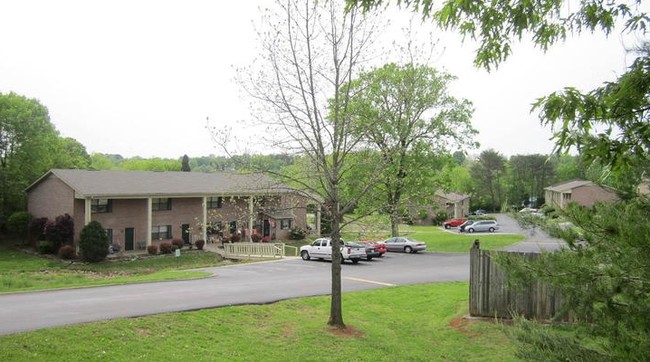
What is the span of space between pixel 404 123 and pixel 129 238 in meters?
28.8

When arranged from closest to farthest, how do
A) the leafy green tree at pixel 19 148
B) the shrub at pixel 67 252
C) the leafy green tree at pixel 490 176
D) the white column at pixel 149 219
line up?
the shrub at pixel 67 252, the white column at pixel 149 219, the leafy green tree at pixel 19 148, the leafy green tree at pixel 490 176

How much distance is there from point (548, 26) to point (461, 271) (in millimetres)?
21076

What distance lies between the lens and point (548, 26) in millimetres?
6438

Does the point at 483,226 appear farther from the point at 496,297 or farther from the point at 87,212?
the point at 496,297

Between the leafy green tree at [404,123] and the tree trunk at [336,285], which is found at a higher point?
the leafy green tree at [404,123]

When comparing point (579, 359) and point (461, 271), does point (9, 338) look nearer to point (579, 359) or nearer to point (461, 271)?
point (579, 359)

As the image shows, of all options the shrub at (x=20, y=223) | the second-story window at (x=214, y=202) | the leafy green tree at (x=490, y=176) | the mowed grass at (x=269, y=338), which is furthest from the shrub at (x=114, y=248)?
the leafy green tree at (x=490, y=176)

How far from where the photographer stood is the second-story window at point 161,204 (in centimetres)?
4134

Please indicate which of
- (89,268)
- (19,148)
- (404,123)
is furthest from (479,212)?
(404,123)

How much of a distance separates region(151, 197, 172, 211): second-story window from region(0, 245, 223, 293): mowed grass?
4883 millimetres

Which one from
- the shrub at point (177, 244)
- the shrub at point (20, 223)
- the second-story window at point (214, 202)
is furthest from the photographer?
A: the second-story window at point (214, 202)

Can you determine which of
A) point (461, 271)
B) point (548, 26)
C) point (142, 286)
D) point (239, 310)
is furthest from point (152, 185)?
point (548, 26)

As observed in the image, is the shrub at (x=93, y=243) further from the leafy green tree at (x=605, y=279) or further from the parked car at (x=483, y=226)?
the parked car at (x=483, y=226)

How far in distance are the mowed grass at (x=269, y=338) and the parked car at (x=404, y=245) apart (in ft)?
69.2
